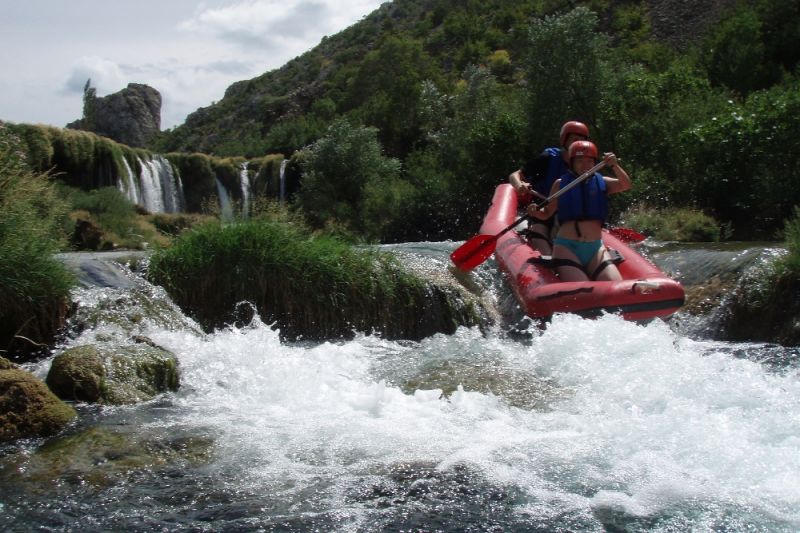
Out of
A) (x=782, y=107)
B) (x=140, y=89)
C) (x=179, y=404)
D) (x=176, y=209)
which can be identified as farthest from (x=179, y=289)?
(x=140, y=89)

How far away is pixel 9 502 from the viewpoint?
11.5 feet

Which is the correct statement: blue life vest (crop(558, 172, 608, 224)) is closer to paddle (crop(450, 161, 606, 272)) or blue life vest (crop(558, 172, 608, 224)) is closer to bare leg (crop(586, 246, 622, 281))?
bare leg (crop(586, 246, 622, 281))

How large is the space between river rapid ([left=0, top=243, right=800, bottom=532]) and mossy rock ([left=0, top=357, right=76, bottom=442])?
134 millimetres

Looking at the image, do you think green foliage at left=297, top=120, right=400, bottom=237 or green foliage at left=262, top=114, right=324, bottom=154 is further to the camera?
green foliage at left=262, top=114, right=324, bottom=154

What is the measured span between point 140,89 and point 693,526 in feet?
184

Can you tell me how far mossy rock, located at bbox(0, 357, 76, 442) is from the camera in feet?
14.3

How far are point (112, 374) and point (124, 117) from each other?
5065 centimetres

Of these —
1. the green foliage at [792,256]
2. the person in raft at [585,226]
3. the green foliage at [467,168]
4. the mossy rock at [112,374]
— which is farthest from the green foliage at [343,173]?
the mossy rock at [112,374]

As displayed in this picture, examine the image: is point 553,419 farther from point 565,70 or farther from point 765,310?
point 565,70

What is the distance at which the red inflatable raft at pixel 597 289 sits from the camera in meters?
6.32

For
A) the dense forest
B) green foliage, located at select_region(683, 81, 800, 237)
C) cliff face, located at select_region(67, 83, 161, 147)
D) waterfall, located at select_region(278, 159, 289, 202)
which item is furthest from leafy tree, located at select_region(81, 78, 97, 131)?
green foliage, located at select_region(683, 81, 800, 237)

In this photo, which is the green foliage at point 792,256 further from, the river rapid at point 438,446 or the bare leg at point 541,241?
the bare leg at point 541,241

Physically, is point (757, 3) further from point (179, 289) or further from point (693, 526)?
point (693, 526)

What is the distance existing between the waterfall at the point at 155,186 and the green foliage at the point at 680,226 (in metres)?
13.3
